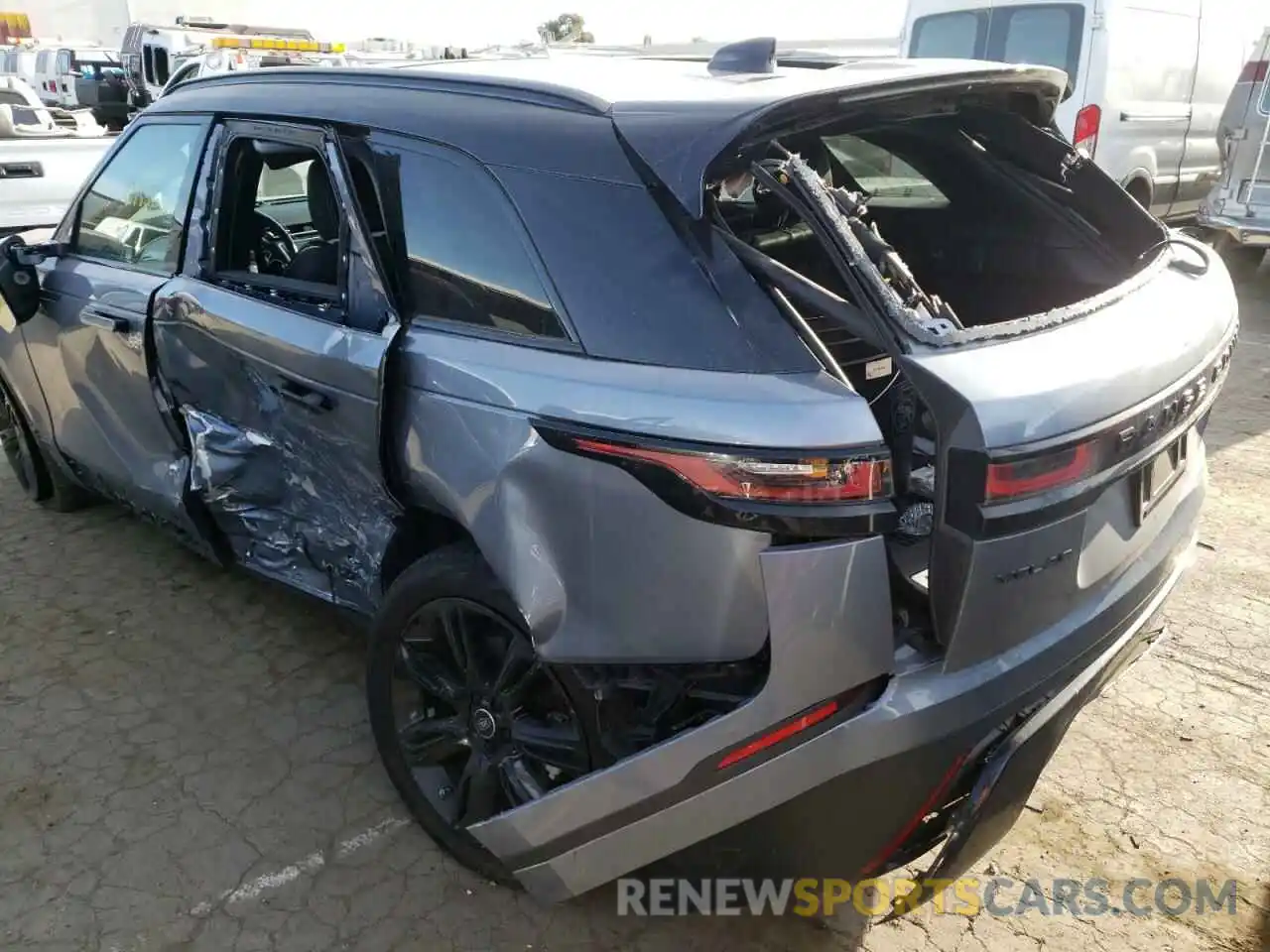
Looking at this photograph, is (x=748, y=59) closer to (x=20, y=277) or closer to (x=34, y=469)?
(x=20, y=277)

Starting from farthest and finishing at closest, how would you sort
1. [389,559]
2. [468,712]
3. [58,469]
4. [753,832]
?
[58,469], [389,559], [468,712], [753,832]

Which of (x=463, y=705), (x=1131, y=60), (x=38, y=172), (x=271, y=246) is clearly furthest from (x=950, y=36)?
(x=463, y=705)

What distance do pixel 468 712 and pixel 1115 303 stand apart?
68.8 inches

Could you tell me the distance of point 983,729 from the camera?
1.77 m

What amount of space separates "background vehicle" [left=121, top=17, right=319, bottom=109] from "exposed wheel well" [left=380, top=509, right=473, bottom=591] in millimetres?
14869

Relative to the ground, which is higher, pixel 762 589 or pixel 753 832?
pixel 762 589

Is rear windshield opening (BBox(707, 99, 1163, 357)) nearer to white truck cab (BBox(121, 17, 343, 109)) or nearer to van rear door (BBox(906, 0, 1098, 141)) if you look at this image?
van rear door (BBox(906, 0, 1098, 141))

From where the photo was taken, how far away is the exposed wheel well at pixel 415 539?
2.45 metres

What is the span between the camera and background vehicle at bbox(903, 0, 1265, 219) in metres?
7.20

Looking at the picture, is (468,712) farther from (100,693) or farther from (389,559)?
(100,693)

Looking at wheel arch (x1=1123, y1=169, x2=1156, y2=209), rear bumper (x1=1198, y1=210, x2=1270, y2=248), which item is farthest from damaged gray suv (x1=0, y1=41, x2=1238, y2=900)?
rear bumper (x1=1198, y1=210, x2=1270, y2=248)

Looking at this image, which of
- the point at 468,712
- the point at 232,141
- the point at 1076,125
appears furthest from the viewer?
the point at 1076,125

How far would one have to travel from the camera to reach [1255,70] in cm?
781

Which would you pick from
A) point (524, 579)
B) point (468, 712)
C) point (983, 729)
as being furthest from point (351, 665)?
point (983, 729)
